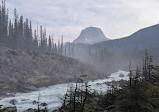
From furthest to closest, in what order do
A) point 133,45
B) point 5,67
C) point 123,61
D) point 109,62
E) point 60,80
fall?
point 133,45, point 123,61, point 109,62, point 60,80, point 5,67

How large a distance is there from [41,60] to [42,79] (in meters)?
16.5

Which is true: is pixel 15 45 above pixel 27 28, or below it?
below

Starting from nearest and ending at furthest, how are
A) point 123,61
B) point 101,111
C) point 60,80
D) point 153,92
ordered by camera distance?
point 153,92 → point 101,111 → point 60,80 → point 123,61

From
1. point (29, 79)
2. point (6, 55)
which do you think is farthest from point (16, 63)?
point (29, 79)

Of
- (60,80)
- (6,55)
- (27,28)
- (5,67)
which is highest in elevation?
(27,28)

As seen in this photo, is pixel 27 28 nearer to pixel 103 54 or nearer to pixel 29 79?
pixel 29 79

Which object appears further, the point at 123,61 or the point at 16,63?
the point at 123,61

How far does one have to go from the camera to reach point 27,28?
73000 millimetres

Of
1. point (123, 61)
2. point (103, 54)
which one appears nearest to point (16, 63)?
point (103, 54)

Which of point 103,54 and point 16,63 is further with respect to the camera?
point 103,54

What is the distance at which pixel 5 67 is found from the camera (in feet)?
145

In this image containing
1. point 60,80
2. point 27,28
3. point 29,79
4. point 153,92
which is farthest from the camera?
point 27,28

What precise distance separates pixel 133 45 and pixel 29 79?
147 m

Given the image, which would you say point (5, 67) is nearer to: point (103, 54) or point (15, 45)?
point (15, 45)
